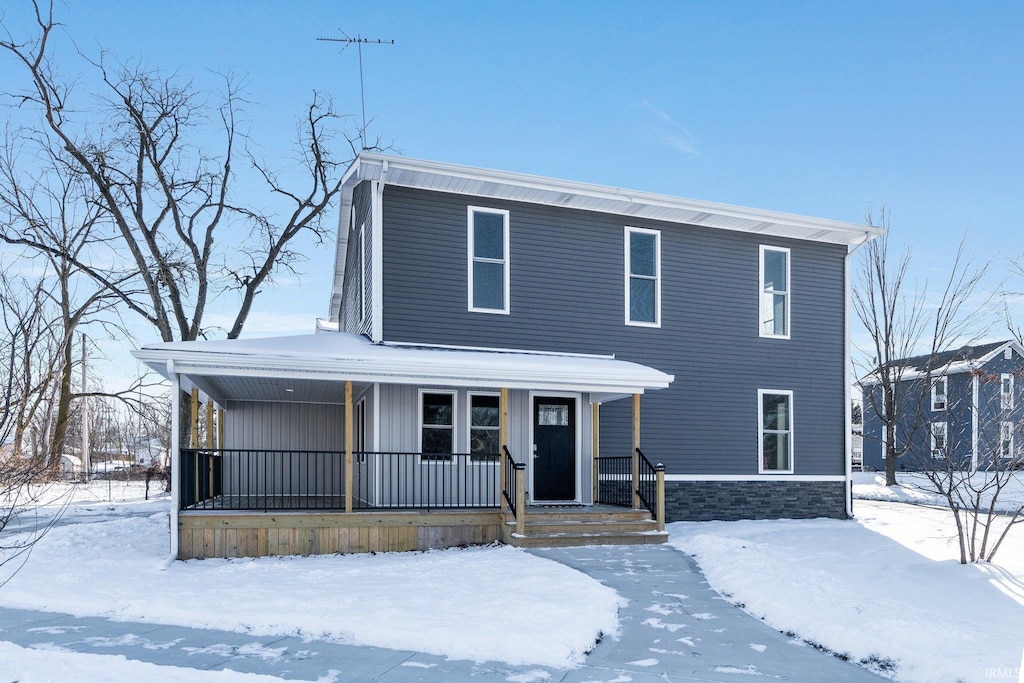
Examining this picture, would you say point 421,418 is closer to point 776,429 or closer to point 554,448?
point 554,448

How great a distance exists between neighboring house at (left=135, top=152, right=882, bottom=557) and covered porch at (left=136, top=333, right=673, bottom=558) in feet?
0.11

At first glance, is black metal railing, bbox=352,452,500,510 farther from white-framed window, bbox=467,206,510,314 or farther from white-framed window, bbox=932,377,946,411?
white-framed window, bbox=932,377,946,411

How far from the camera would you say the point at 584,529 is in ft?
36.2

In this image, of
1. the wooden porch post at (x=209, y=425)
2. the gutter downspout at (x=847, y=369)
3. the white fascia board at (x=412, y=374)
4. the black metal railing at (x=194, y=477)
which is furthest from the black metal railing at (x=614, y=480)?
the wooden porch post at (x=209, y=425)

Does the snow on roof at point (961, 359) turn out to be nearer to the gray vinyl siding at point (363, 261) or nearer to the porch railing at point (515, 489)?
the gray vinyl siding at point (363, 261)

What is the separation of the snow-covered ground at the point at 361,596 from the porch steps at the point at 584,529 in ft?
1.49

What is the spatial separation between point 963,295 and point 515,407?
55.4 feet

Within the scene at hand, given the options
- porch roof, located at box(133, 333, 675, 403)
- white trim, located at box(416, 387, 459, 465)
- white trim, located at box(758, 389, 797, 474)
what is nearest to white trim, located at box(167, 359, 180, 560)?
porch roof, located at box(133, 333, 675, 403)

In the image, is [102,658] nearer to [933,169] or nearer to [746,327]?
[746,327]

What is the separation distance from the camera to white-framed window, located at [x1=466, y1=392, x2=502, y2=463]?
1223 centimetres

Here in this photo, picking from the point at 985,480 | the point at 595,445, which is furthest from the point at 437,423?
the point at 985,480

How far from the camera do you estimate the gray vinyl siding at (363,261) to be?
12500 mm

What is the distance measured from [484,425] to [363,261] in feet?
11.7

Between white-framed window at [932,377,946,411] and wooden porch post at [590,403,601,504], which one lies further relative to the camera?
white-framed window at [932,377,946,411]
